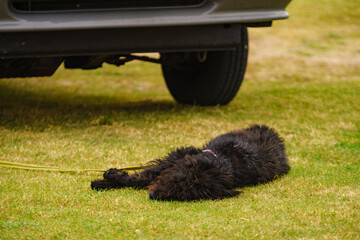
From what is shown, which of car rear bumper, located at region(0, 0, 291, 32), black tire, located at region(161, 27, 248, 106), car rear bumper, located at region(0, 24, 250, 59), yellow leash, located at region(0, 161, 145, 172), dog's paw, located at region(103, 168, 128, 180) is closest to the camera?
dog's paw, located at region(103, 168, 128, 180)

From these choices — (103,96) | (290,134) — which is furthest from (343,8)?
(290,134)

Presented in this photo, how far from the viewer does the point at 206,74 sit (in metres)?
4.74

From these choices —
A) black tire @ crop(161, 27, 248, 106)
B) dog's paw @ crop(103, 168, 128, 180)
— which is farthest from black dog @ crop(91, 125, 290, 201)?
black tire @ crop(161, 27, 248, 106)


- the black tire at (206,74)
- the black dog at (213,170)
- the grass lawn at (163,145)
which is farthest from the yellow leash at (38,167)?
the black tire at (206,74)

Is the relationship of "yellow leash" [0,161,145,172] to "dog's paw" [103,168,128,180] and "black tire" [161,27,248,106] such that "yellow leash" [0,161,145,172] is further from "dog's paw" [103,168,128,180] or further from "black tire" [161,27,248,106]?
"black tire" [161,27,248,106]

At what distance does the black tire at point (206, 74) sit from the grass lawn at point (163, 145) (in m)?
0.14

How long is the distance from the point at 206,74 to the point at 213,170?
7.08 feet

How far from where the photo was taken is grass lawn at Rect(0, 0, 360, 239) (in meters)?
2.24

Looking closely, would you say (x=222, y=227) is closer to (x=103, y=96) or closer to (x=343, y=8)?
(x=103, y=96)

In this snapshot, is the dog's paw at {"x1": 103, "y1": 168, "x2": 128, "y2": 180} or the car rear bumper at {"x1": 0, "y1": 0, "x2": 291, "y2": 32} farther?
the car rear bumper at {"x1": 0, "y1": 0, "x2": 291, "y2": 32}

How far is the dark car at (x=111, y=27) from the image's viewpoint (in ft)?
11.2

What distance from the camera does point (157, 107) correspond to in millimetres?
4930

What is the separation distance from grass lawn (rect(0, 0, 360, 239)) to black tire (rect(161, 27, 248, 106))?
142mm

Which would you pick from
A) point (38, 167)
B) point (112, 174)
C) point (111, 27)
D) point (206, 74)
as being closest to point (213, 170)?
point (112, 174)
